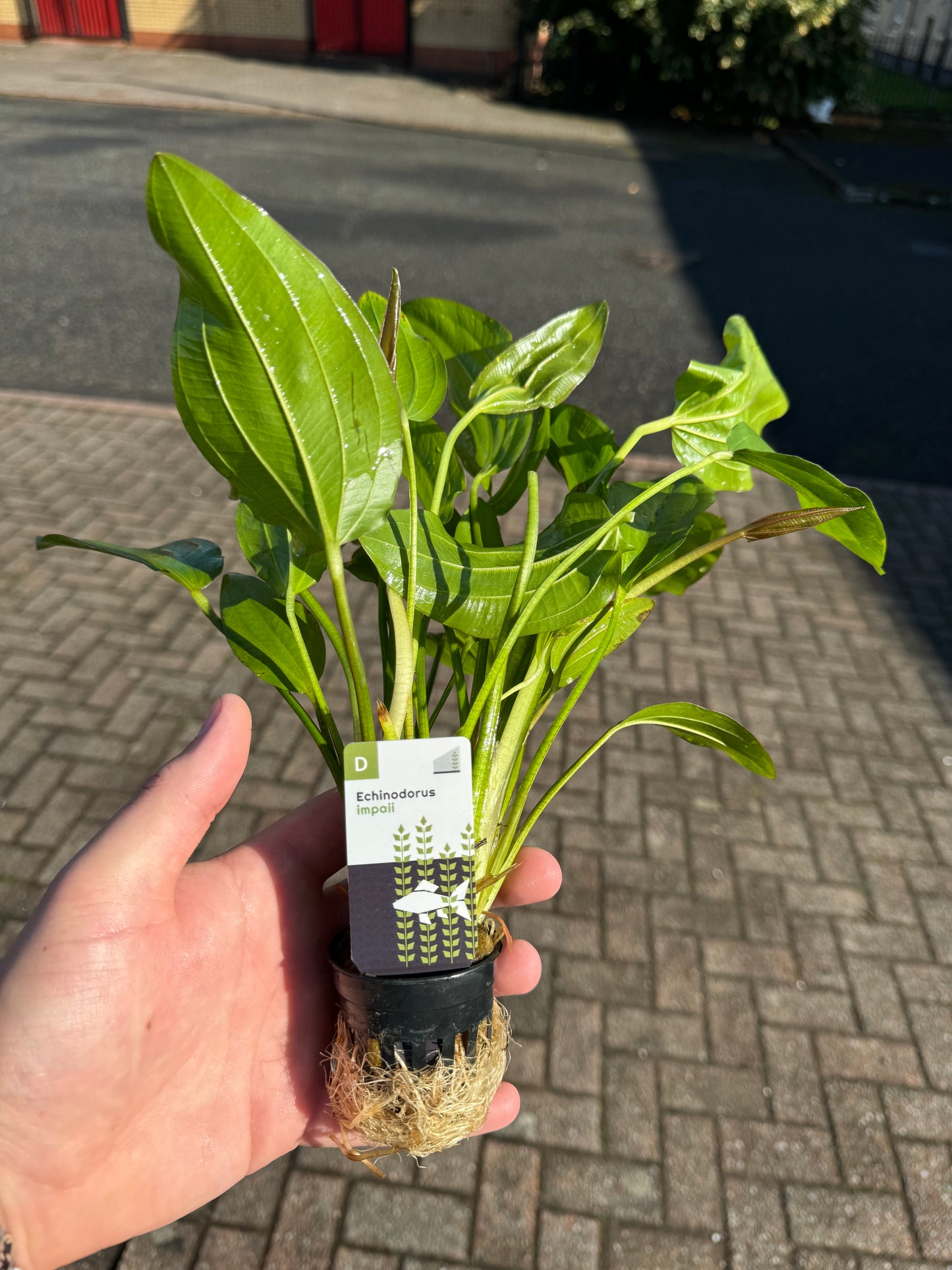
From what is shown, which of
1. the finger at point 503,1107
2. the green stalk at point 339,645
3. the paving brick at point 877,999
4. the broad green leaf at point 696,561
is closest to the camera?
the green stalk at point 339,645

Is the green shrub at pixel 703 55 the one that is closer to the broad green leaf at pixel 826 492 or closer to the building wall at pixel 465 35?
the building wall at pixel 465 35

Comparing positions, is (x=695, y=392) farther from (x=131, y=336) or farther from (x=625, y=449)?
(x=131, y=336)

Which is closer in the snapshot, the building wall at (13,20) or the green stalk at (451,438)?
the green stalk at (451,438)

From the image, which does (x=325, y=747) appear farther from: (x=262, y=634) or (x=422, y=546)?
(x=422, y=546)

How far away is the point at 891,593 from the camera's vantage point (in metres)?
4.37

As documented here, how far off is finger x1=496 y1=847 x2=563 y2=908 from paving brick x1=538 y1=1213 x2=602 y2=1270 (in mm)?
914

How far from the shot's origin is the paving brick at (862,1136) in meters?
2.23

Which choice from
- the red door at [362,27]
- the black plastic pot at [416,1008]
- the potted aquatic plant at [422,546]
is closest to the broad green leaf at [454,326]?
the potted aquatic plant at [422,546]

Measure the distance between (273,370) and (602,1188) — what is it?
2.12m

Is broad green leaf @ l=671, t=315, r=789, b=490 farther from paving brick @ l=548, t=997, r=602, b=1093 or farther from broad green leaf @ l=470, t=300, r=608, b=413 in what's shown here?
paving brick @ l=548, t=997, r=602, b=1093

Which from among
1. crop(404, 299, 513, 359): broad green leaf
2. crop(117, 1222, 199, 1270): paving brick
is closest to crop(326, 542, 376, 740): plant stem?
crop(404, 299, 513, 359): broad green leaf

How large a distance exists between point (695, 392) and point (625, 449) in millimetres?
177

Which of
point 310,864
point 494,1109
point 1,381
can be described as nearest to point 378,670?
point 310,864

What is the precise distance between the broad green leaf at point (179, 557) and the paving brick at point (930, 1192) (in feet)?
7.50
